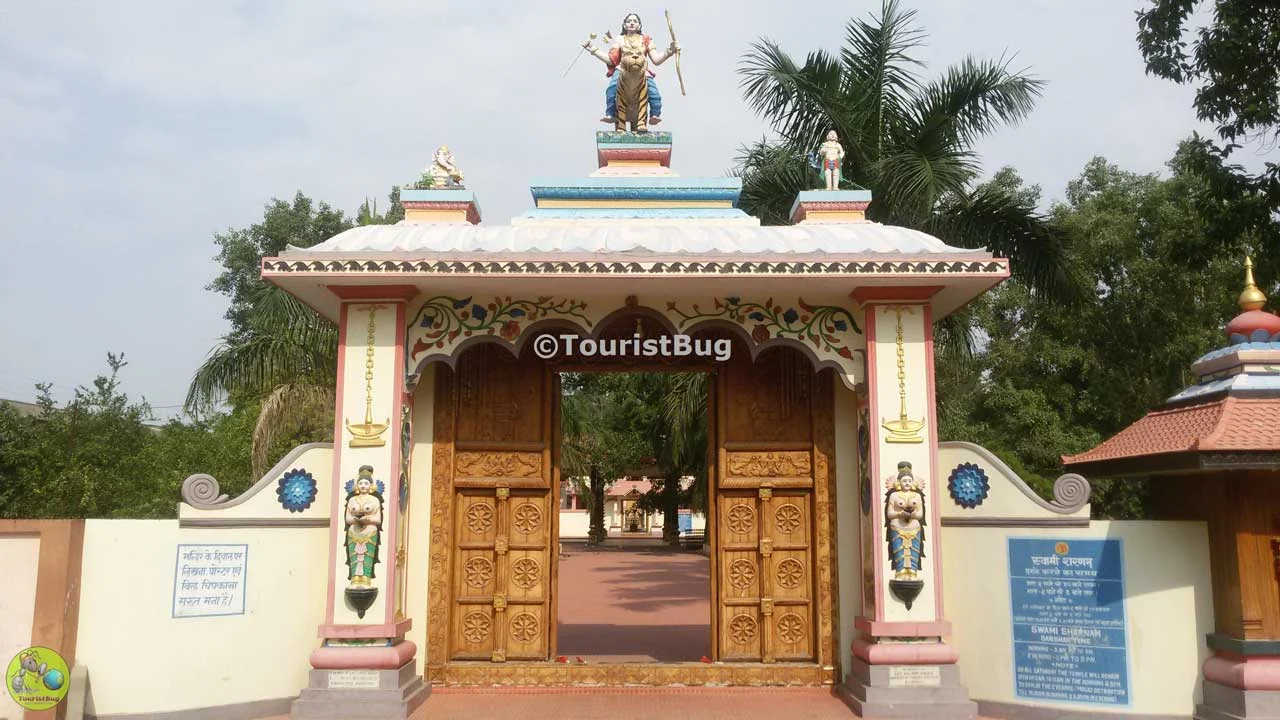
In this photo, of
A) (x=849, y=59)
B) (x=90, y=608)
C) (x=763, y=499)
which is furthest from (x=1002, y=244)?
(x=90, y=608)

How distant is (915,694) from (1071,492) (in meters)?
1.99

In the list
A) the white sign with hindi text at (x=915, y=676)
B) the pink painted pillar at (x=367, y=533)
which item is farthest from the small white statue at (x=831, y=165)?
the white sign with hindi text at (x=915, y=676)

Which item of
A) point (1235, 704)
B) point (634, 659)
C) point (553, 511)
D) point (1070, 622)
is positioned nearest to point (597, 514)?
point (634, 659)

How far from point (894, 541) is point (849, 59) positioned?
22.1ft

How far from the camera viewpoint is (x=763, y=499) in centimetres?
818

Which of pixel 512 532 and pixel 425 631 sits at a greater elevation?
pixel 512 532

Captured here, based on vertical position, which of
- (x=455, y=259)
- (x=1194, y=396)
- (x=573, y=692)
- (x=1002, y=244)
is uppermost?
(x=1002, y=244)

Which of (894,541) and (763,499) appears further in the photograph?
(763,499)

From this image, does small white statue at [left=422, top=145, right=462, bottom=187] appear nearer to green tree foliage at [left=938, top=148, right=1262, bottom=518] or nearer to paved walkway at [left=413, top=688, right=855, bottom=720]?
paved walkway at [left=413, top=688, right=855, bottom=720]

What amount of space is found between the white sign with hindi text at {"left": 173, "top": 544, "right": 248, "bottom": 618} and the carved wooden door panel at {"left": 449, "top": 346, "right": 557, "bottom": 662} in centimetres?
174

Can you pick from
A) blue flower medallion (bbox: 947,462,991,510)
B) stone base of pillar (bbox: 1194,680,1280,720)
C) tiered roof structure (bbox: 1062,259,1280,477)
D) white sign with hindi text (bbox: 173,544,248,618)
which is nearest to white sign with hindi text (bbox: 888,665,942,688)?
blue flower medallion (bbox: 947,462,991,510)

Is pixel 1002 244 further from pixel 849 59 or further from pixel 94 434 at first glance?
pixel 94 434

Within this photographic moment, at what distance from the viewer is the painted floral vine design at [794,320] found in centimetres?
777

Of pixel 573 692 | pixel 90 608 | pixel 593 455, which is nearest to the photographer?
pixel 90 608
